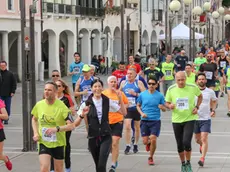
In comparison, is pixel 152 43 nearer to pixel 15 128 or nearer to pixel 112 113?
pixel 15 128

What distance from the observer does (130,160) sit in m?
12.7

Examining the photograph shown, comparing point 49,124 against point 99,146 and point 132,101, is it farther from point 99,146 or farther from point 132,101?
point 132,101

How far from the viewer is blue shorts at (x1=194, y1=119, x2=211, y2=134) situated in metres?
12.1

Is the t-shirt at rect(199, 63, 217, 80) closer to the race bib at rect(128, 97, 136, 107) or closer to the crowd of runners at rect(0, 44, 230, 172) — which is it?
the crowd of runners at rect(0, 44, 230, 172)

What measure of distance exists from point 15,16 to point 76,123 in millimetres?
27382

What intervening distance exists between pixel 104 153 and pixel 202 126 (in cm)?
300

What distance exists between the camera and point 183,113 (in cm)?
1111

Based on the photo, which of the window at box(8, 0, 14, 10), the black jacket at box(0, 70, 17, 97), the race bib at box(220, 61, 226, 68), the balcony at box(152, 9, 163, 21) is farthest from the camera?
the balcony at box(152, 9, 163, 21)

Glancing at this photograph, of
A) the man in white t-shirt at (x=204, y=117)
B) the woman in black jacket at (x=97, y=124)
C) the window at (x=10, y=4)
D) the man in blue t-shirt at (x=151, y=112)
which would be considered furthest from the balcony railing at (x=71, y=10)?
the woman in black jacket at (x=97, y=124)

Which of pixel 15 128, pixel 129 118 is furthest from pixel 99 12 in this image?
pixel 129 118

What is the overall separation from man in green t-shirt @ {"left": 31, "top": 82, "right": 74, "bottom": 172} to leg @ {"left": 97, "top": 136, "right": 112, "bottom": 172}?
2.26ft

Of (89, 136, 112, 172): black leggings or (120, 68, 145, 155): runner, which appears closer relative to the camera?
(89, 136, 112, 172): black leggings

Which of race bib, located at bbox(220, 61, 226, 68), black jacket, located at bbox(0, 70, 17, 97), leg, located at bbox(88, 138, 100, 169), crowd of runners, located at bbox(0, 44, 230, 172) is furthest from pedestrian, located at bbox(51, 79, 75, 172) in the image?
race bib, located at bbox(220, 61, 226, 68)

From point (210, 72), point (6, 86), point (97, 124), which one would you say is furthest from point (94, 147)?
point (210, 72)
